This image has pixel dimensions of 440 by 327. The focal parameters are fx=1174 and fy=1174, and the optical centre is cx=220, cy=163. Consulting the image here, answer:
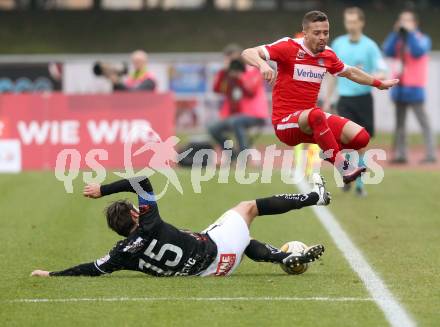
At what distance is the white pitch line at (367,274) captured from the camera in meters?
7.20

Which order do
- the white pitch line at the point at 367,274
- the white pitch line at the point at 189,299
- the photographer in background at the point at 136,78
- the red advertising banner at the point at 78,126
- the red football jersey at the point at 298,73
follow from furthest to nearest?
the photographer in background at the point at 136,78
the red advertising banner at the point at 78,126
the red football jersey at the point at 298,73
the white pitch line at the point at 189,299
the white pitch line at the point at 367,274

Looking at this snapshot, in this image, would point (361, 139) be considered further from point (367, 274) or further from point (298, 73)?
point (367, 274)

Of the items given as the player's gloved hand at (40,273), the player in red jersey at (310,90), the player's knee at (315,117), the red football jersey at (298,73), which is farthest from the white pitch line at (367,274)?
the player's gloved hand at (40,273)

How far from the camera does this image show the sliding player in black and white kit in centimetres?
845

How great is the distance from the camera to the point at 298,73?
10.2 metres

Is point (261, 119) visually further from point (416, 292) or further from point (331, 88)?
point (416, 292)

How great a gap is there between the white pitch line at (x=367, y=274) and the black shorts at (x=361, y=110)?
157cm

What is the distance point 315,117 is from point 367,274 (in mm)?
1635

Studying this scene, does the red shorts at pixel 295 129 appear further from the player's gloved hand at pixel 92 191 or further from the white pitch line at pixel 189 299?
the white pitch line at pixel 189 299

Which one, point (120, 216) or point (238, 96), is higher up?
point (120, 216)

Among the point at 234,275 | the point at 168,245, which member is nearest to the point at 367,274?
the point at 234,275

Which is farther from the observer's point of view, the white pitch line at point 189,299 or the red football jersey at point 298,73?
the red football jersey at point 298,73

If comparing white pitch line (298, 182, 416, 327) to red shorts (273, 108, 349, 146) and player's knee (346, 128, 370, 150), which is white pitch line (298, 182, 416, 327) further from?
red shorts (273, 108, 349, 146)

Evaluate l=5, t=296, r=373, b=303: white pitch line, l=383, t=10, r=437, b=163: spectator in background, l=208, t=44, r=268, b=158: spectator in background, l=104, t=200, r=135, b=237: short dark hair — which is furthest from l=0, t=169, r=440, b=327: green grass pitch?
l=383, t=10, r=437, b=163: spectator in background
